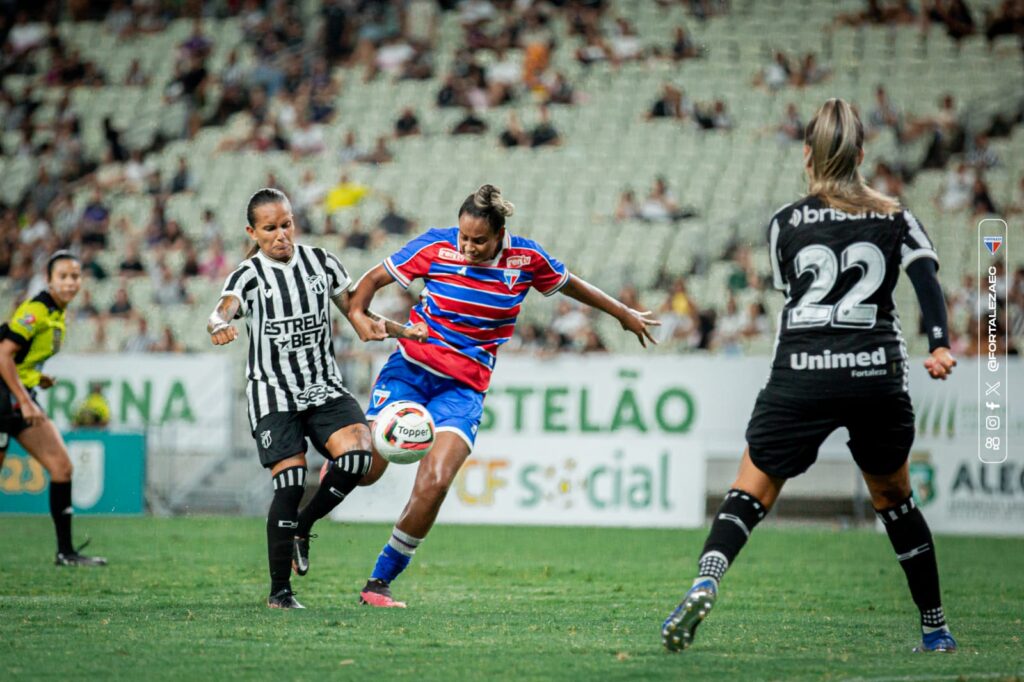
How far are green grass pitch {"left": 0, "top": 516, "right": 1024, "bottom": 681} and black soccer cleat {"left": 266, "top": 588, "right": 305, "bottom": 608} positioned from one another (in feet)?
0.39

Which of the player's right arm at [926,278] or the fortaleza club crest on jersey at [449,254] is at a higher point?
the fortaleza club crest on jersey at [449,254]

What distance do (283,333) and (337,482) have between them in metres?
0.84

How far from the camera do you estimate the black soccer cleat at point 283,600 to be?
7.32m

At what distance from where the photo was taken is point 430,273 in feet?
25.1

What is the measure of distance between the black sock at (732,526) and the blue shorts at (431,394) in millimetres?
2043

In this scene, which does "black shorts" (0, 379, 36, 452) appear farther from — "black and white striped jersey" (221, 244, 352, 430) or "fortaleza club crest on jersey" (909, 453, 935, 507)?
"fortaleza club crest on jersey" (909, 453, 935, 507)

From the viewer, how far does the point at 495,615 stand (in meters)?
7.28

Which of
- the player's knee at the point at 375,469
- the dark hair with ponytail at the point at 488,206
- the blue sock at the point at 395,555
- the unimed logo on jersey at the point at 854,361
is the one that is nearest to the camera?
the unimed logo on jersey at the point at 854,361

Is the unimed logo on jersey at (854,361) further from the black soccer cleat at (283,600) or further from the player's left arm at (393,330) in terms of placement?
the black soccer cleat at (283,600)

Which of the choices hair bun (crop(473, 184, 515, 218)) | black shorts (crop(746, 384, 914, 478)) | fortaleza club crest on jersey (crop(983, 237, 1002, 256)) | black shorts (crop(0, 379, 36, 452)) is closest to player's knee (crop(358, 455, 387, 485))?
hair bun (crop(473, 184, 515, 218))

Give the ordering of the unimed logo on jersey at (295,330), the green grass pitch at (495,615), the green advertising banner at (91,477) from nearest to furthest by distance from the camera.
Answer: the green grass pitch at (495,615) < the unimed logo on jersey at (295,330) < the green advertising banner at (91,477)

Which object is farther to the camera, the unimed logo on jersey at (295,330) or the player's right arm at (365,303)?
the unimed logo on jersey at (295,330)

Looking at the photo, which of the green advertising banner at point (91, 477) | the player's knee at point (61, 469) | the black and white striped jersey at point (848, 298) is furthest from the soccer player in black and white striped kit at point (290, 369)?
the green advertising banner at point (91, 477)

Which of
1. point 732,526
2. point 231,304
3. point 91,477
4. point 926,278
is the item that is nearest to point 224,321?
point 231,304
